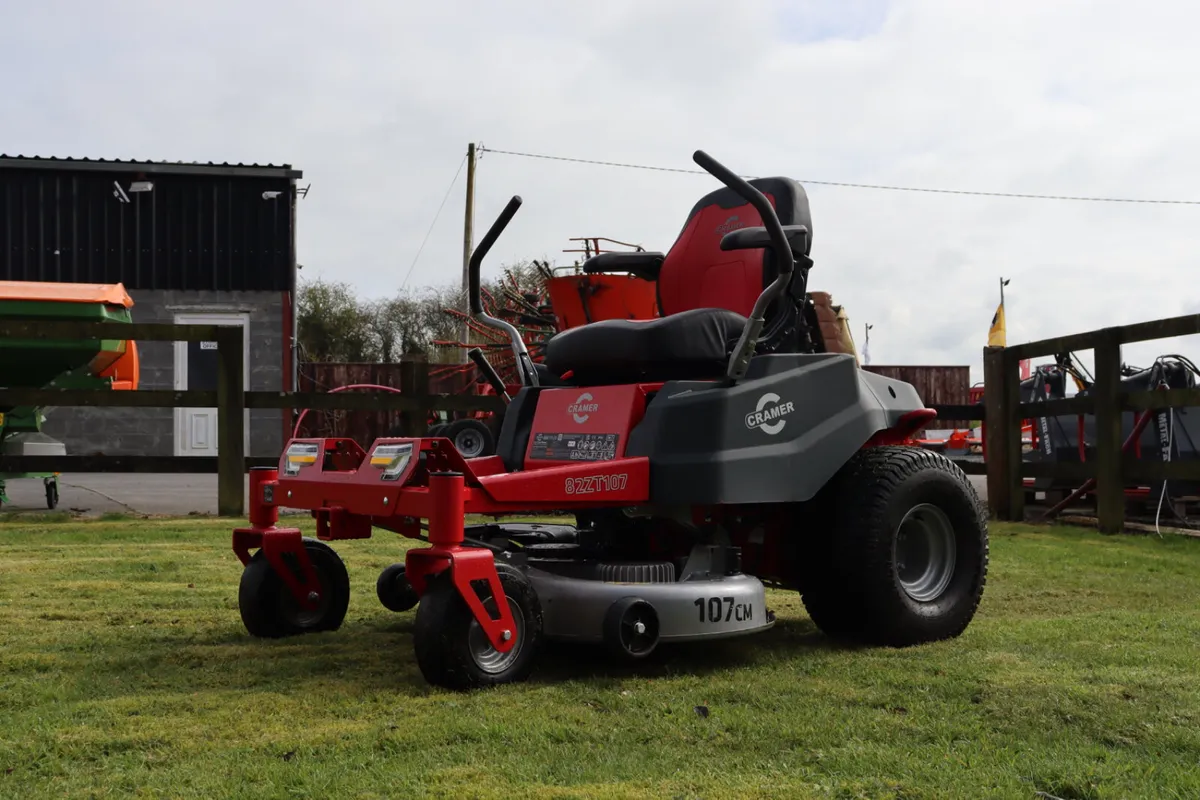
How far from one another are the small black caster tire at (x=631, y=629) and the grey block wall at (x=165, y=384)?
54.8 feet

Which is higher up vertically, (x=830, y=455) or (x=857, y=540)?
(x=830, y=455)

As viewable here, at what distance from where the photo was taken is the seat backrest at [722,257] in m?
4.85

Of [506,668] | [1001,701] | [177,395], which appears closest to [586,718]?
[506,668]

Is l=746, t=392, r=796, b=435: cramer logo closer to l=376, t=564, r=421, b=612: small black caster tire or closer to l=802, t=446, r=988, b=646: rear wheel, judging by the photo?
l=802, t=446, r=988, b=646: rear wheel

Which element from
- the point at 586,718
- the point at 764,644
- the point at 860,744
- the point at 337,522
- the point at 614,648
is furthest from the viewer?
the point at 764,644

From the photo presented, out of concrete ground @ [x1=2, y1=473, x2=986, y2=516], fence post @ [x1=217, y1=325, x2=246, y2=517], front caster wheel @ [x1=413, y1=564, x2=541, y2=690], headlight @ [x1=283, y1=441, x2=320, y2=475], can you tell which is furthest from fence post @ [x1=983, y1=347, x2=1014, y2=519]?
front caster wheel @ [x1=413, y1=564, x2=541, y2=690]

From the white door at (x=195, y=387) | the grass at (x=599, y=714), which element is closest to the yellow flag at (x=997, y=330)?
the white door at (x=195, y=387)

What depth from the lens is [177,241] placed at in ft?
67.2

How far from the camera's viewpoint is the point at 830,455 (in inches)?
170

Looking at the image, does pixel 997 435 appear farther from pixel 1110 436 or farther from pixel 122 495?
pixel 122 495

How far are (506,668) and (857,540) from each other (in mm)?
1413

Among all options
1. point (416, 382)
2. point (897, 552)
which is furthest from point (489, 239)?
point (416, 382)

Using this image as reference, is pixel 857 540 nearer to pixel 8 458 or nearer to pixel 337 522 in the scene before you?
pixel 337 522

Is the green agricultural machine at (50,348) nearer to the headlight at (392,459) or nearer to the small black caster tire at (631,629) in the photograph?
the headlight at (392,459)
